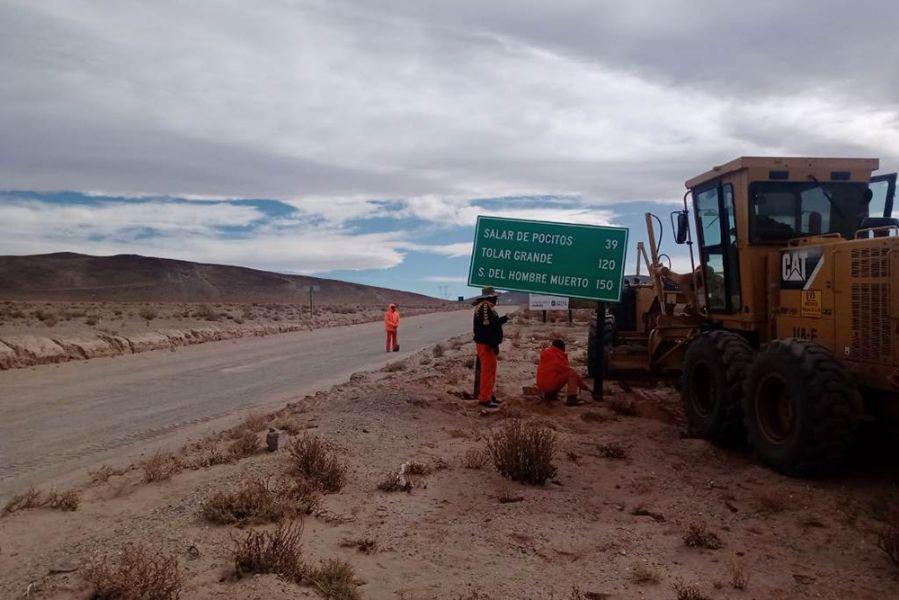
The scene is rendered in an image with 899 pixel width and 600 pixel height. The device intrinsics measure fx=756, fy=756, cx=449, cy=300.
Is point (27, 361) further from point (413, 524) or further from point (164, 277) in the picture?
point (164, 277)

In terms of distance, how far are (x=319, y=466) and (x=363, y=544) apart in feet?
5.60

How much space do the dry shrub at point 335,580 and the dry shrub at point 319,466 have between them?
6.15ft

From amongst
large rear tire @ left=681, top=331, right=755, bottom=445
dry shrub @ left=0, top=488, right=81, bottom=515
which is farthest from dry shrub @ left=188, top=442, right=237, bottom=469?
large rear tire @ left=681, top=331, right=755, bottom=445

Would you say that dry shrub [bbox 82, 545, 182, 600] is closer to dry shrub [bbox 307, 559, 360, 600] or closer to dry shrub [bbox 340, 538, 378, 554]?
dry shrub [bbox 307, 559, 360, 600]

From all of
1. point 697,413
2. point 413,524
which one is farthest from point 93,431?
point 697,413

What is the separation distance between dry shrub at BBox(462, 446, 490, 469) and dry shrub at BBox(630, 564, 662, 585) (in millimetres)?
2803

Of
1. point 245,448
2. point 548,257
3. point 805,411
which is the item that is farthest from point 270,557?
point 548,257

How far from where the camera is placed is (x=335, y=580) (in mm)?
5066

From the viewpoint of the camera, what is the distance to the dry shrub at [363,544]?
5.79m

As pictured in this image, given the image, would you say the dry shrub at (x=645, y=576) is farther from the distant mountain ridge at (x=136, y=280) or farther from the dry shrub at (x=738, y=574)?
the distant mountain ridge at (x=136, y=280)

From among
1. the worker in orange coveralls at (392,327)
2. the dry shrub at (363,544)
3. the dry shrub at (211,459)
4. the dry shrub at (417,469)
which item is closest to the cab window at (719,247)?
the dry shrub at (417,469)

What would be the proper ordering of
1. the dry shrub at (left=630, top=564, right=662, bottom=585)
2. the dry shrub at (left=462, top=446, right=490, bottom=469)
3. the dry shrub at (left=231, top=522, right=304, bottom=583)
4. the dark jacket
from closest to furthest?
the dry shrub at (left=231, top=522, right=304, bottom=583) → the dry shrub at (left=630, top=564, right=662, bottom=585) → the dry shrub at (left=462, top=446, right=490, bottom=469) → the dark jacket

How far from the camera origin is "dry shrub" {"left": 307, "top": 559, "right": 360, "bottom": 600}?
493 cm

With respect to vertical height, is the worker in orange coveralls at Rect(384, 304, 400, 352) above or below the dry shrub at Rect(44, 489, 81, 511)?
above
